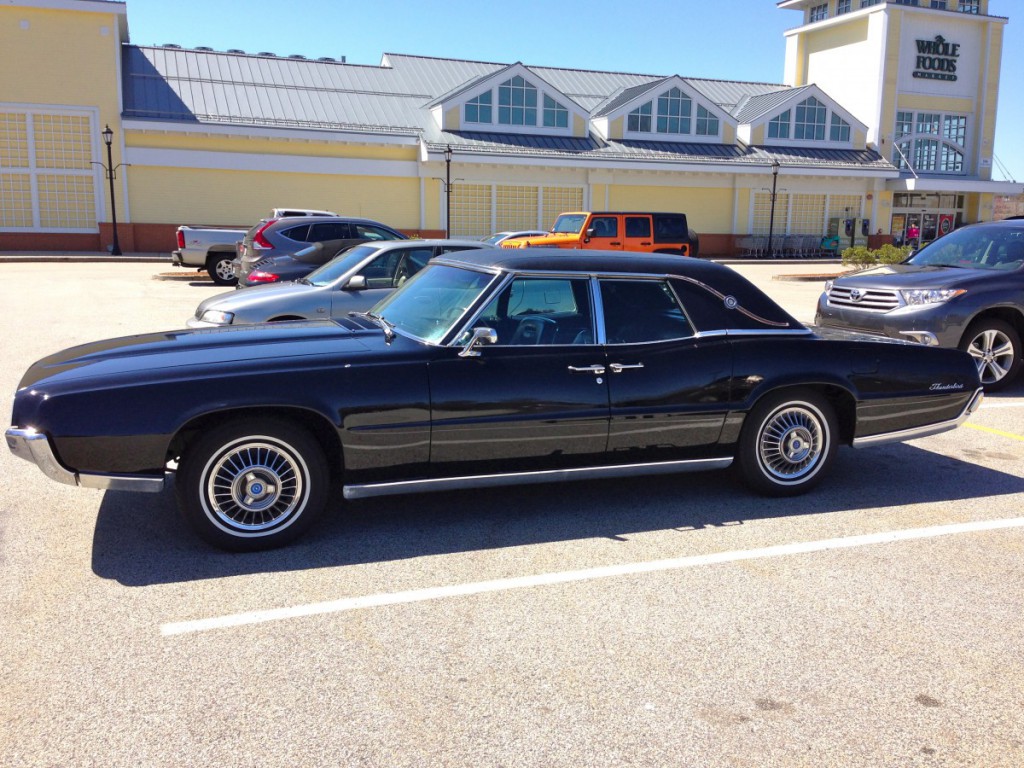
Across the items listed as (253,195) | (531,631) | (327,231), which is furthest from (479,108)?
(531,631)

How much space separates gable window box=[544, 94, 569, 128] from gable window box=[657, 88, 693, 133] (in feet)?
15.2

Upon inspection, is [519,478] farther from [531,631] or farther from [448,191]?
[448,191]

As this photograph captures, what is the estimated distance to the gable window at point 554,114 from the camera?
126ft

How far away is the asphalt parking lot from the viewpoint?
9.66 feet

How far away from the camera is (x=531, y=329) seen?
16.5ft

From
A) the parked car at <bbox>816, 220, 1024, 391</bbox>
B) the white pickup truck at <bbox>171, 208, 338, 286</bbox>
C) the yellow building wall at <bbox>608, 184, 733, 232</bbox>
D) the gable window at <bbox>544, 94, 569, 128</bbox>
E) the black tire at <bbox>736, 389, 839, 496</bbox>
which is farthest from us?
the yellow building wall at <bbox>608, 184, 733, 232</bbox>

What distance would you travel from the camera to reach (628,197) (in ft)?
129

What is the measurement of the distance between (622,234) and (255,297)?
56.0ft

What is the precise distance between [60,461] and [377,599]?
170cm

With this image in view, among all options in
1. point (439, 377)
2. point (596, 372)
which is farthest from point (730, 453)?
point (439, 377)

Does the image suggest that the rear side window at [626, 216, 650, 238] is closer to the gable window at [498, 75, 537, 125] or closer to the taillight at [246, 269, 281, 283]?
the taillight at [246, 269, 281, 283]

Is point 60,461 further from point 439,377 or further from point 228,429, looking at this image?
point 439,377

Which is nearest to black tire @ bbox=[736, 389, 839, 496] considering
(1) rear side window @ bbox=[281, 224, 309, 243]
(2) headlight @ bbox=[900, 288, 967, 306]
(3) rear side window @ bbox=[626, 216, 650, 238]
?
(2) headlight @ bbox=[900, 288, 967, 306]

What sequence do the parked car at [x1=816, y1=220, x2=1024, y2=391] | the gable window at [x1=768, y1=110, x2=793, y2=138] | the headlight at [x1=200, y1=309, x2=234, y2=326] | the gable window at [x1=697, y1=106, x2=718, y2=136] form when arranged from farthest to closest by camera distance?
the gable window at [x1=768, y1=110, x2=793, y2=138] < the gable window at [x1=697, y1=106, x2=718, y2=136] < the parked car at [x1=816, y1=220, x2=1024, y2=391] < the headlight at [x1=200, y1=309, x2=234, y2=326]
